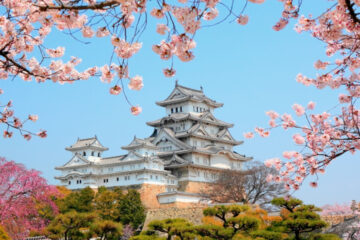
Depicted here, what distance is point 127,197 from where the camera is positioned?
101 feet

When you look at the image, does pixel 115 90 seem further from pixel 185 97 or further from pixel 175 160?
pixel 185 97

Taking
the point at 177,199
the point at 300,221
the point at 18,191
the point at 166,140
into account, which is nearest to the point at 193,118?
the point at 166,140

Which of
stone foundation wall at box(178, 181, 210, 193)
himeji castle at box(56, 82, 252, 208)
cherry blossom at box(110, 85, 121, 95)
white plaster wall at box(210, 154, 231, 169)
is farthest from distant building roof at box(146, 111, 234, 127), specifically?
cherry blossom at box(110, 85, 121, 95)

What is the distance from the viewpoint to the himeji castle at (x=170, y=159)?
34.8 meters

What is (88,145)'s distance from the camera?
128 feet

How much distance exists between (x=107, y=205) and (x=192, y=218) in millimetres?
9778

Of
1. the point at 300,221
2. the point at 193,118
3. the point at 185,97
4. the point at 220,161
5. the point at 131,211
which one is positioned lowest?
the point at 300,221

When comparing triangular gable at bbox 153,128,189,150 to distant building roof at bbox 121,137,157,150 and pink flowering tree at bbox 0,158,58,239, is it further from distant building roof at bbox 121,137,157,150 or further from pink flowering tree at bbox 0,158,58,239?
pink flowering tree at bbox 0,158,58,239

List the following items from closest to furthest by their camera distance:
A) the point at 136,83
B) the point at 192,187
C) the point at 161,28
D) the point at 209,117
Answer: the point at 161,28 → the point at 136,83 → the point at 192,187 → the point at 209,117

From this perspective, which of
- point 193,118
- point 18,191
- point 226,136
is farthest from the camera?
point 226,136

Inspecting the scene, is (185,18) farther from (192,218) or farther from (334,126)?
(192,218)

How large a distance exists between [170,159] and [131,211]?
31.3 ft

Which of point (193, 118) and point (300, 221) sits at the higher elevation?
point (193, 118)

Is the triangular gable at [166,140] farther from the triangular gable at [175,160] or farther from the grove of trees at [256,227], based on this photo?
the grove of trees at [256,227]
